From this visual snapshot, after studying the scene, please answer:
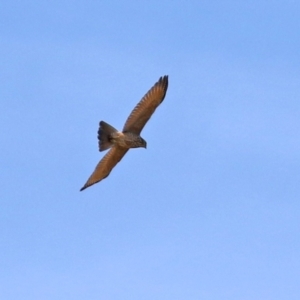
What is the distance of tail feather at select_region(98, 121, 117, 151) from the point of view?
5906cm

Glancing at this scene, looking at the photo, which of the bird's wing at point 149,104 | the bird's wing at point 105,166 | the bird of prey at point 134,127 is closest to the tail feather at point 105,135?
the bird of prey at point 134,127

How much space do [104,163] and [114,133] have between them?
168cm

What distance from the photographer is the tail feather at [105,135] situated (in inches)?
2325

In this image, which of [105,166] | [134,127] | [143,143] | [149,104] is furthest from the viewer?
[105,166]

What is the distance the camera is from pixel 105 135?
59.2m

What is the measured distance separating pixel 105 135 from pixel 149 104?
169 centimetres

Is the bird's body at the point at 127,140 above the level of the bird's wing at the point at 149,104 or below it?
below

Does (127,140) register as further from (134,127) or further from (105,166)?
(105,166)

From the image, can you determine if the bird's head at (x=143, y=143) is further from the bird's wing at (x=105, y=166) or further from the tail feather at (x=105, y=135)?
the tail feather at (x=105, y=135)

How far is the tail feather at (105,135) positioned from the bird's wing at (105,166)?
1.02 meters

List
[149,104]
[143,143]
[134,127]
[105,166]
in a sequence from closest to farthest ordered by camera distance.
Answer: [149,104]
[134,127]
[143,143]
[105,166]

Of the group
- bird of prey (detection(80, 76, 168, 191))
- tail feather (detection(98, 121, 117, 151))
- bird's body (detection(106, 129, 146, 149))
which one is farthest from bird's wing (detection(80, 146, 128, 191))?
tail feather (detection(98, 121, 117, 151))

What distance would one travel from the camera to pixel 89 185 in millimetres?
60656

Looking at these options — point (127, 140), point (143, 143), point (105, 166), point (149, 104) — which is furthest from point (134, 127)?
point (105, 166)
